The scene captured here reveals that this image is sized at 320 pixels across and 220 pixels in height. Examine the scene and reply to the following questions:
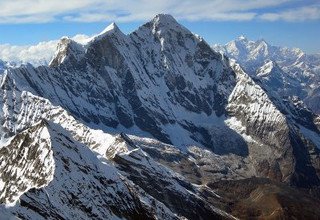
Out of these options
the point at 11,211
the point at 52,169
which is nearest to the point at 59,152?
the point at 52,169

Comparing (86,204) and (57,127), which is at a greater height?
(57,127)

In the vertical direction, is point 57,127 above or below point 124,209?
above

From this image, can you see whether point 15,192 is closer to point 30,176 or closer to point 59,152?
point 30,176

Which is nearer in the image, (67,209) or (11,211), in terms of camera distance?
(11,211)

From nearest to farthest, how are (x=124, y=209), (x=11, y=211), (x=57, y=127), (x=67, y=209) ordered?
(x=11, y=211), (x=67, y=209), (x=124, y=209), (x=57, y=127)

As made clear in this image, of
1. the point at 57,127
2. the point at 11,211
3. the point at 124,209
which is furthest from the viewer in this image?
the point at 57,127

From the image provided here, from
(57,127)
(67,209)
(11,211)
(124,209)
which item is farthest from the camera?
(57,127)

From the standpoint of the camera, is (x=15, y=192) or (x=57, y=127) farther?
(x=57, y=127)

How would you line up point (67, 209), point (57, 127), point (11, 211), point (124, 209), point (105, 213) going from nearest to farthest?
point (11, 211) → point (67, 209) → point (105, 213) → point (124, 209) → point (57, 127)

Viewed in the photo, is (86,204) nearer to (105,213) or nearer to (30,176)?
(105,213)

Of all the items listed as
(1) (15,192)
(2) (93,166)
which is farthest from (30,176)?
(2) (93,166)
